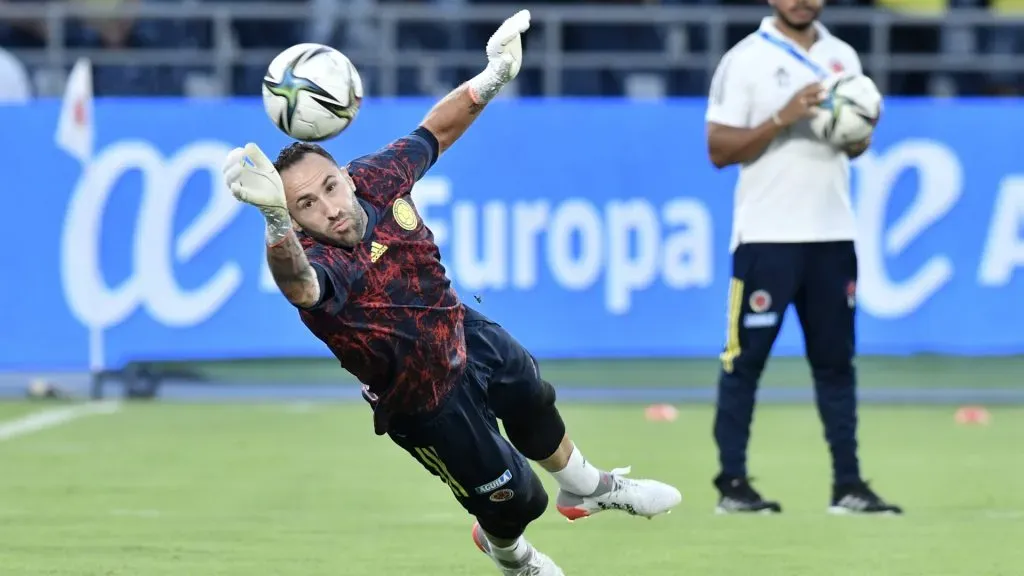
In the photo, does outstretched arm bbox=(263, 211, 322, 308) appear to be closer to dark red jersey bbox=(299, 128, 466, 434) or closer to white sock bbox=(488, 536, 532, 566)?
dark red jersey bbox=(299, 128, 466, 434)

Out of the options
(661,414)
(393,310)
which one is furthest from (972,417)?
(393,310)

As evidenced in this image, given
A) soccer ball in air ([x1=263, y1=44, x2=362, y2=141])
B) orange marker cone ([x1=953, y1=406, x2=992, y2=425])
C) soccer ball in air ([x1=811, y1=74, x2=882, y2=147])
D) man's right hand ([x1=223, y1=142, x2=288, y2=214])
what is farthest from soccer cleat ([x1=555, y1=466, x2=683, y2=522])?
orange marker cone ([x1=953, y1=406, x2=992, y2=425])

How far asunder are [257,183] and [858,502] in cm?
405

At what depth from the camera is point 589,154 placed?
13234 mm

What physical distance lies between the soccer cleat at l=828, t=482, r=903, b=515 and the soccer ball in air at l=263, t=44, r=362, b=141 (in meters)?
3.28

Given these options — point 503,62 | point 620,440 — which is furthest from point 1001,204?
point 503,62

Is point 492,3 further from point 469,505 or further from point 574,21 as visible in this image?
point 469,505

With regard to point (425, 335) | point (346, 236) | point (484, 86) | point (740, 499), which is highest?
point (484, 86)

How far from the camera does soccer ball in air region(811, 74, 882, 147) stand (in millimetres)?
8297

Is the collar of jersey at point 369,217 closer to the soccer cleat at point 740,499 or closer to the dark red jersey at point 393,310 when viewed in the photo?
the dark red jersey at point 393,310

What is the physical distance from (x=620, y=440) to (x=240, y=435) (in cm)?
225

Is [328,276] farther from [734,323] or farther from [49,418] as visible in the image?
[49,418]

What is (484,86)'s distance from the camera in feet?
20.7

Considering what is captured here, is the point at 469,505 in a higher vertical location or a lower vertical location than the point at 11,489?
higher
